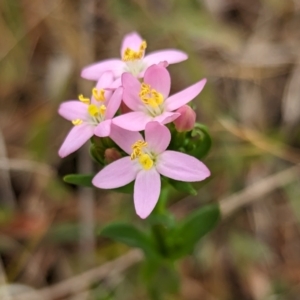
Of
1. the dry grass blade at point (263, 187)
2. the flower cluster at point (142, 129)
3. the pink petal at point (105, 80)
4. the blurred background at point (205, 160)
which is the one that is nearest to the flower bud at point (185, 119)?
the flower cluster at point (142, 129)

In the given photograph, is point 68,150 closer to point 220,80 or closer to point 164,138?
point 164,138

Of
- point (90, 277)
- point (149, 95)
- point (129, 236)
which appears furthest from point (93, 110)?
point (90, 277)

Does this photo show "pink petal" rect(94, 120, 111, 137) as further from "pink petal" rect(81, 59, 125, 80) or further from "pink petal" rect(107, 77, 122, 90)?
"pink petal" rect(81, 59, 125, 80)

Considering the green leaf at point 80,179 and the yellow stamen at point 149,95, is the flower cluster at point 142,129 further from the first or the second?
the green leaf at point 80,179

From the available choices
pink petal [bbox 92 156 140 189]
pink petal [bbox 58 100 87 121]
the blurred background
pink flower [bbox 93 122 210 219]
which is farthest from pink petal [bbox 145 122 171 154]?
the blurred background

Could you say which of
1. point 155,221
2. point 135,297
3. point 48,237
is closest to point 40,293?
point 48,237

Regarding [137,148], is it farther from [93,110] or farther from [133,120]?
[93,110]
